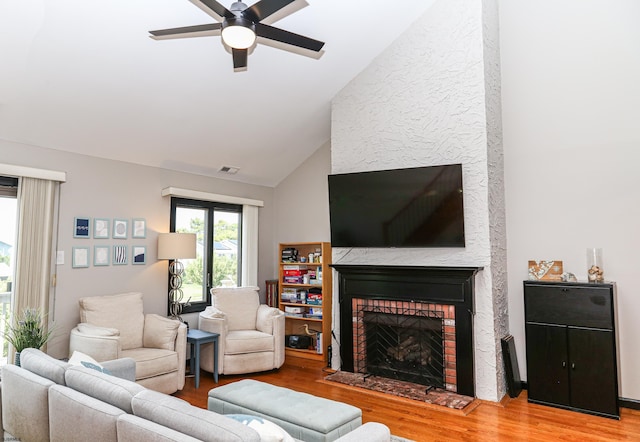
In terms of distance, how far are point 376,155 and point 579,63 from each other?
2.19 metres

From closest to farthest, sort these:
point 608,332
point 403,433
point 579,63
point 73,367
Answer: point 73,367 < point 403,433 < point 608,332 < point 579,63

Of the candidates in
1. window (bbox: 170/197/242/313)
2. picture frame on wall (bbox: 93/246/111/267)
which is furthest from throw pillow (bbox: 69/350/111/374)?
window (bbox: 170/197/242/313)

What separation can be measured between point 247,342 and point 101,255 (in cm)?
182

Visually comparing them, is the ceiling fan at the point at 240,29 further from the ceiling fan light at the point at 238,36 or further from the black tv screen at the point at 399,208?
the black tv screen at the point at 399,208

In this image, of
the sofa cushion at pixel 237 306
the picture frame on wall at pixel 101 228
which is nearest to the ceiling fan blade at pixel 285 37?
the picture frame on wall at pixel 101 228

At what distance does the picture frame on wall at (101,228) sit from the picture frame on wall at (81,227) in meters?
0.06

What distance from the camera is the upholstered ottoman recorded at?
2.50 m

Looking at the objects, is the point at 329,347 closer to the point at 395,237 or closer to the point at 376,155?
the point at 395,237

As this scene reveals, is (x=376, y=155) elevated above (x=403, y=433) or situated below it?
above

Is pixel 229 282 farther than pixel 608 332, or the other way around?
pixel 229 282

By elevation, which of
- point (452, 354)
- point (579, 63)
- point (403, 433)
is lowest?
point (403, 433)

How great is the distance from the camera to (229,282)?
5918 millimetres

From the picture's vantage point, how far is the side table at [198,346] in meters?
4.43

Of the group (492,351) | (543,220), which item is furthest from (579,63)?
(492,351)
